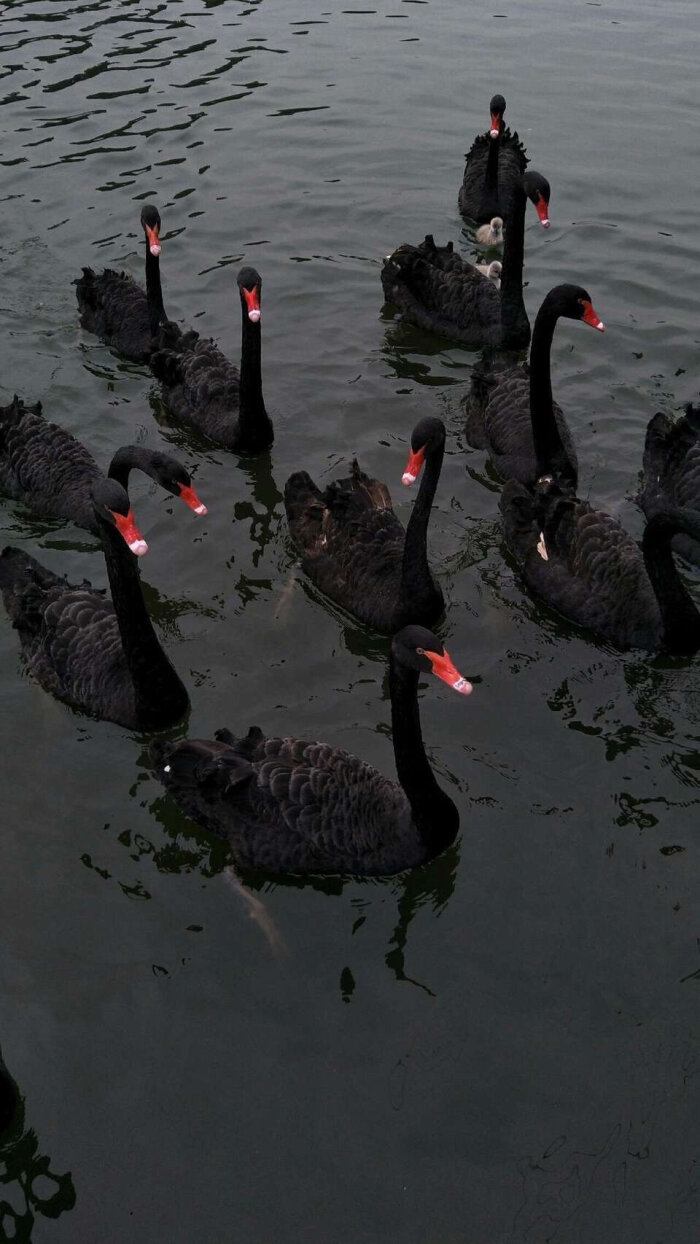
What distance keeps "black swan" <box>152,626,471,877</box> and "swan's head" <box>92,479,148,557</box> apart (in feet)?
3.56

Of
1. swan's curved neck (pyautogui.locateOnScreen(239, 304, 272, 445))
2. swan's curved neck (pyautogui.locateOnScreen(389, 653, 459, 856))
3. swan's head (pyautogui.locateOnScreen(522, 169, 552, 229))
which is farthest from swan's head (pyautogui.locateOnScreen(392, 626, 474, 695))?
swan's head (pyautogui.locateOnScreen(522, 169, 552, 229))

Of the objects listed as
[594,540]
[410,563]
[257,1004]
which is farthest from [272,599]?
[257,1004]

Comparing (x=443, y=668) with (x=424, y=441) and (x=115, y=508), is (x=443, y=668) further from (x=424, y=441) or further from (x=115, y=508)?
(x=424, y=441)

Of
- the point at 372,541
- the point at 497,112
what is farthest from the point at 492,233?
the point at 372,541

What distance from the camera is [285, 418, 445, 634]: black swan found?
6.32m

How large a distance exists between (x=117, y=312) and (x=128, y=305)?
0.35 ft

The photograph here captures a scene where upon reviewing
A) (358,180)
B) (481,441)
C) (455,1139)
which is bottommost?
(455,1139)

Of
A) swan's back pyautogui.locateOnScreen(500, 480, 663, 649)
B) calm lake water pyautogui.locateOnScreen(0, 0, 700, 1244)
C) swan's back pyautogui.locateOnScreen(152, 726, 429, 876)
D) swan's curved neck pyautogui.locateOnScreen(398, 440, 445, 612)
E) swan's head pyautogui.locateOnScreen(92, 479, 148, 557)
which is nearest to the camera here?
calm lake water pyautogui.locateOnScreen(0, 0, 700, 1244)

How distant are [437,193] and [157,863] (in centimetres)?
885

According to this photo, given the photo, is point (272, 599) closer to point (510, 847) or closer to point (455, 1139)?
point (510, 847)

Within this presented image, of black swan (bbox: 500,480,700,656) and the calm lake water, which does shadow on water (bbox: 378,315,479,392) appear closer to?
the calm lake water

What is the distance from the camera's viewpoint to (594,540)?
666 cm

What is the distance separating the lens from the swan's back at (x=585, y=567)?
6.41m

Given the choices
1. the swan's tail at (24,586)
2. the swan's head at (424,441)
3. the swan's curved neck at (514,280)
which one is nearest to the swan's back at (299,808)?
the swan's tail at (24,586)
